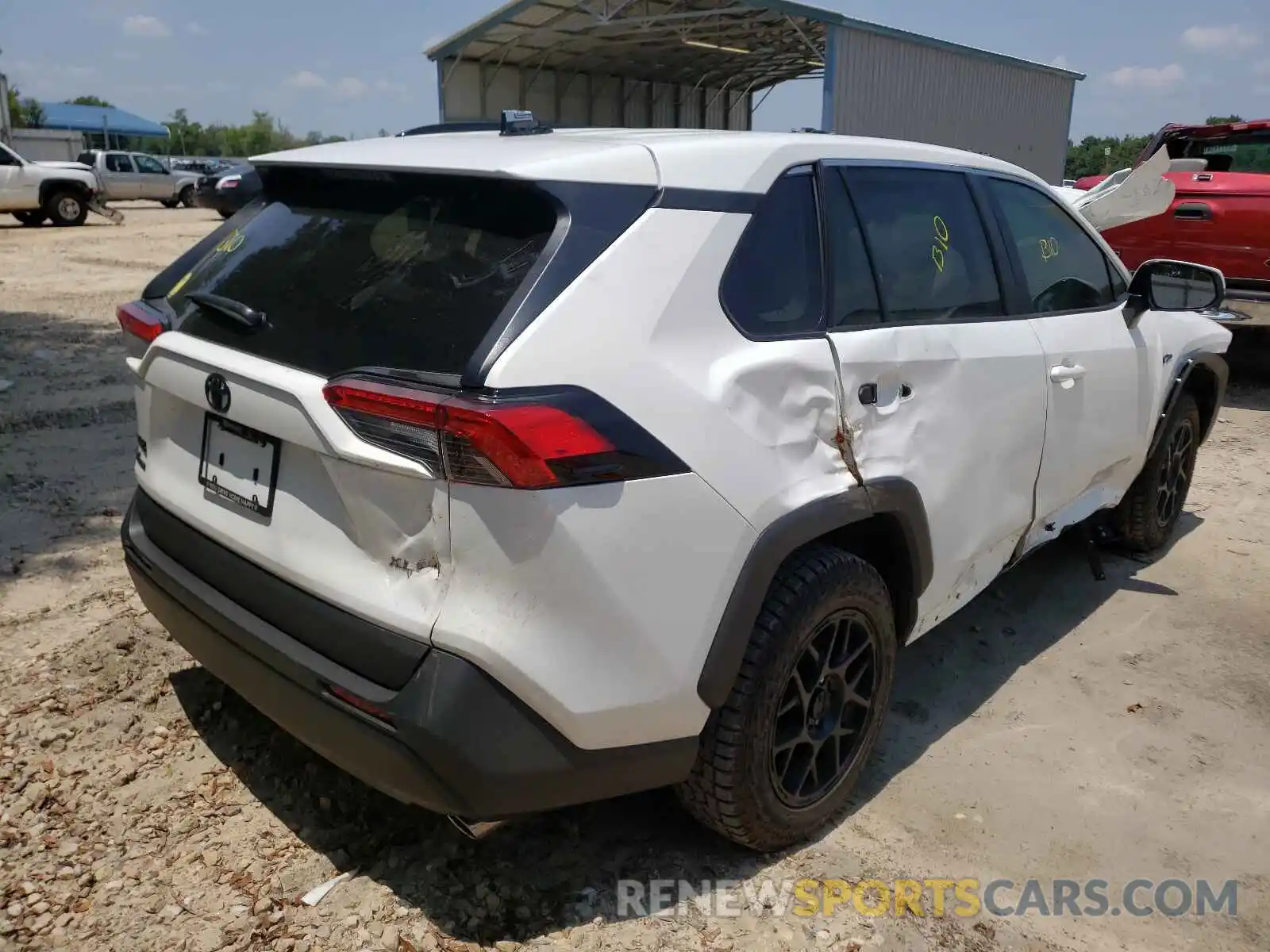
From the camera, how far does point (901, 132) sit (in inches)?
694

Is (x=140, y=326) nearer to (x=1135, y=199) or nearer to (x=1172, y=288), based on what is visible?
(x=1172, y=288)

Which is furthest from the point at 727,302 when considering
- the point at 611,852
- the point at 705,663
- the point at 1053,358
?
the point at 1053,358

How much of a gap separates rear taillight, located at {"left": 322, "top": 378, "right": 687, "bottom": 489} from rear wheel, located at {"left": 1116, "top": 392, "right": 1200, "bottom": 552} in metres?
3.34

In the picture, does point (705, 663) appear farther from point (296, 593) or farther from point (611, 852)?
point (296, 593)

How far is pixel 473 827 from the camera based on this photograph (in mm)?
2375

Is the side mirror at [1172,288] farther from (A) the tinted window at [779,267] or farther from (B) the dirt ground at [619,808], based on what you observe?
(A) the tinted window at [779,267]

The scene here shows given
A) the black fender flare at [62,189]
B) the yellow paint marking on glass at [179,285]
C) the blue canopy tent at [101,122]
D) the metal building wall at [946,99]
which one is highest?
the blue canopy tent at [101,122]

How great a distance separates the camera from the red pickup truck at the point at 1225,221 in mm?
7523

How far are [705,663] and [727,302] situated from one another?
0.81 m

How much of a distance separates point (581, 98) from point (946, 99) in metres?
9.31

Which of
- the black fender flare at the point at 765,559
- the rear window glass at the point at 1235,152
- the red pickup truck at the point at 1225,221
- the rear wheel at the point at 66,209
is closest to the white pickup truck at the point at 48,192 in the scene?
the rear wheel at the point at 66,209

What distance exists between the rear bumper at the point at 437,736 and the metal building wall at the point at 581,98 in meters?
19.0

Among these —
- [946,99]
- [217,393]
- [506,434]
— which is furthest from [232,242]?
[946,99]

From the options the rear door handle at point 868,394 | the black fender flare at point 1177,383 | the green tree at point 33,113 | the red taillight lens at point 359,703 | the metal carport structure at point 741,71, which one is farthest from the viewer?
the green tree at point 33,113
